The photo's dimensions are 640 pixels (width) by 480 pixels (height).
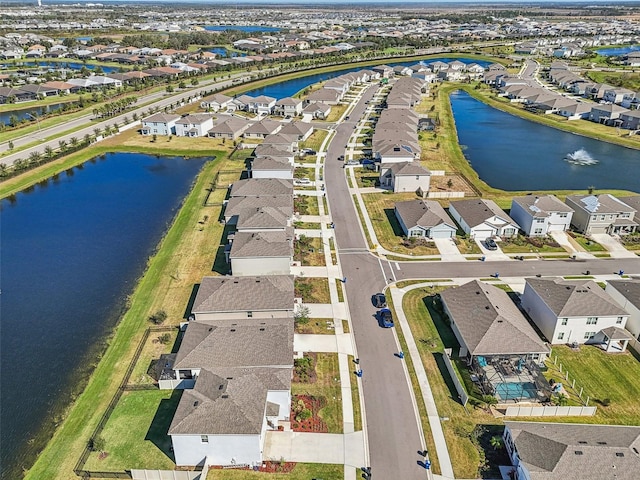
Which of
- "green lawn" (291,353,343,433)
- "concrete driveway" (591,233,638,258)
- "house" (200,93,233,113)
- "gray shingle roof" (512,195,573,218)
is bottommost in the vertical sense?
"green lawn" (291,353,343,433)

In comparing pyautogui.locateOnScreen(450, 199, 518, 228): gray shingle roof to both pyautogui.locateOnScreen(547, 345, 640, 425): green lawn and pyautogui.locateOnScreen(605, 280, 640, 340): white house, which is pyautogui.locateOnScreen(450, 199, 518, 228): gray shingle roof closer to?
pyautogui.locateOnScreen(605, 280, 640, 340): white house

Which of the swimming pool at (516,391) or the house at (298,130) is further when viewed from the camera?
the house at (298,130)

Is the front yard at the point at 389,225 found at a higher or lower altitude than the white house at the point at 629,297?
lower

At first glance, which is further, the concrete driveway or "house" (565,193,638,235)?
"house" (565,193,638,235)

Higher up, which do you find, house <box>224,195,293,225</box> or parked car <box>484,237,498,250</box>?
house <box>224,195,293,225</box>

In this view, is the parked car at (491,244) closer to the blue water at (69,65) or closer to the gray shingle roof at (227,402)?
the gray shingle roof at (227,402)

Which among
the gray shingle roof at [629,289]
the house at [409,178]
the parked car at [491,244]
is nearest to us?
the gray shingle roof at [629,289]

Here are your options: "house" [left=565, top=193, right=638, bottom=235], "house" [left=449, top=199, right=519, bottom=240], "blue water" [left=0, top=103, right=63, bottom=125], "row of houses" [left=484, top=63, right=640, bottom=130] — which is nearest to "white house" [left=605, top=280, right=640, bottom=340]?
"house" [left=449, top=199, right=519, bottom=240]

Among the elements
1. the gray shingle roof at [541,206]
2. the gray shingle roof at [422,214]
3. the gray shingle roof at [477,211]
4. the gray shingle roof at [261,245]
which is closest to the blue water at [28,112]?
the gray shingle roof at [261,245]
